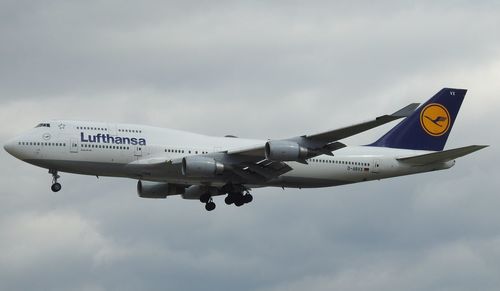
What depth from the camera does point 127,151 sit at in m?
68.9

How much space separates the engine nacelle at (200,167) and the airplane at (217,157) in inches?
2.2

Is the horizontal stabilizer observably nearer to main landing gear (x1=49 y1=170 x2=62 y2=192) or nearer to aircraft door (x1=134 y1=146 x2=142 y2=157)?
aircraft door (x1=134 y1=146 x2=142 y2=157)

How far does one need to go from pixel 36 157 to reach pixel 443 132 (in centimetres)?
2594

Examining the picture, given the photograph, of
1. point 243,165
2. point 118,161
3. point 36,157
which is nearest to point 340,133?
point 243,165

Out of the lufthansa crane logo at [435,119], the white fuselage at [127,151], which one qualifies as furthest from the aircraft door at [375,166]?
the lufthansa crane logo at [435,119]

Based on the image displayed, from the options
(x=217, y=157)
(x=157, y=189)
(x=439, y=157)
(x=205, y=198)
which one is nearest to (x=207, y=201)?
(x=205, y=198)

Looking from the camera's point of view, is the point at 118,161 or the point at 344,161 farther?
the point at 344,161

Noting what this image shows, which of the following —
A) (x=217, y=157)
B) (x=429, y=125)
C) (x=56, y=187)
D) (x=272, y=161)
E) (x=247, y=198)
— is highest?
(x=429, y=125)

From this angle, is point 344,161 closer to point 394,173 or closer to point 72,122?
point 394,173

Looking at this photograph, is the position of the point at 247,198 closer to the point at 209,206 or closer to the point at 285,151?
the point at 209,206

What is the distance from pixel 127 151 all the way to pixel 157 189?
8.01 meters

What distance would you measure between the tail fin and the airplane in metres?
0.09

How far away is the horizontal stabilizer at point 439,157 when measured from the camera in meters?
69.3

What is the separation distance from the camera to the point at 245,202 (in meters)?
72.9
